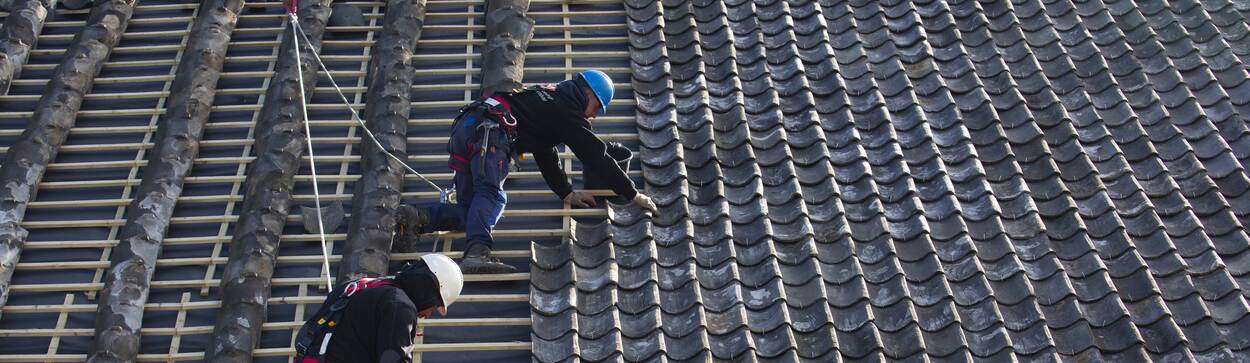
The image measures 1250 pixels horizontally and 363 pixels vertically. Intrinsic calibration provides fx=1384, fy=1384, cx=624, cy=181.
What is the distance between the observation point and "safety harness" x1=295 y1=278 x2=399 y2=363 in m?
4.52

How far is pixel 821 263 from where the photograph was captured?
5453 mm

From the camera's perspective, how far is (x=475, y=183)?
18.4 feet

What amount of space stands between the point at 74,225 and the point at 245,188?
723 mm

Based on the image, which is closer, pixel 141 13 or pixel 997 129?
pixel 997 129

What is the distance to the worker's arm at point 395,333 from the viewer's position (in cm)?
436

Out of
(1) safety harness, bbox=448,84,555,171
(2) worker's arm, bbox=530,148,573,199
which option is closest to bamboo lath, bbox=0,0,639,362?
(2) worker's arm, bbox=530,148,573,199

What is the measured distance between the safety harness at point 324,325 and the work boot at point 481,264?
2.62 ft

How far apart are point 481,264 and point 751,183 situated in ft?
4.20

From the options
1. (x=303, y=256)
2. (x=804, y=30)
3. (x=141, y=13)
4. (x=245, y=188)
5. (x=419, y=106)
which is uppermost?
(x=141, y=13)

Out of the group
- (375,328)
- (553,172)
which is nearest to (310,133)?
(553,172)

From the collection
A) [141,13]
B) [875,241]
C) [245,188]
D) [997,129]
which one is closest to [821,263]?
[875,241]

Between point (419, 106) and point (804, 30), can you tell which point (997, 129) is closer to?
point (804, 30)

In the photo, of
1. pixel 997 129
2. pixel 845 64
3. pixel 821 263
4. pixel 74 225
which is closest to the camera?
pixel 821 263

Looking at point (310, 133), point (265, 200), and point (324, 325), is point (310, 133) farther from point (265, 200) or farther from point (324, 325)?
point (324, 325)
